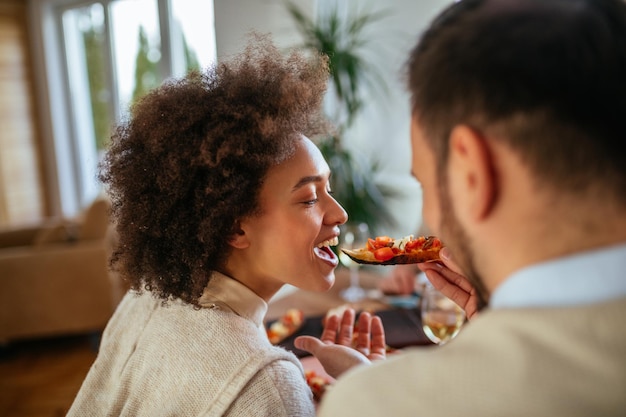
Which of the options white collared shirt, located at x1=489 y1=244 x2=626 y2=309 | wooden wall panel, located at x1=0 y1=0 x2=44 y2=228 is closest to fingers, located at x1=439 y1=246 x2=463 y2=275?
white collared shirt, located at x1=489 y1=244 x2=626 y2=309

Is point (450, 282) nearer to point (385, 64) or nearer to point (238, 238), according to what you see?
point (238, 238)

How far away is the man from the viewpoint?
60 centimetres

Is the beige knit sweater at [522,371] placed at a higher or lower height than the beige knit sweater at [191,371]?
higher

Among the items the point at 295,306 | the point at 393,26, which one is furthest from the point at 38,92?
the point at 295,306

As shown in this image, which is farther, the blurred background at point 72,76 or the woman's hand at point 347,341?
the blurred background at point 72,76

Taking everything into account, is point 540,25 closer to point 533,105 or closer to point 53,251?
point 533,105

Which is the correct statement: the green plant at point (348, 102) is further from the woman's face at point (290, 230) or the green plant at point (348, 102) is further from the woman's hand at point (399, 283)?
the woman's face at point (290, 230)

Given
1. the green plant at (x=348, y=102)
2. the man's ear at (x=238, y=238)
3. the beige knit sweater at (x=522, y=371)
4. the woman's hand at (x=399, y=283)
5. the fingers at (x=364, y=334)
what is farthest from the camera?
the green plant at (x=348, y=102)

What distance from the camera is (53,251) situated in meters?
4.35

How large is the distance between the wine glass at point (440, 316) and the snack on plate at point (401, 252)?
7.2 inches

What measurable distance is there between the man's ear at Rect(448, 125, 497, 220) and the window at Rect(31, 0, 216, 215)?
6024 mm

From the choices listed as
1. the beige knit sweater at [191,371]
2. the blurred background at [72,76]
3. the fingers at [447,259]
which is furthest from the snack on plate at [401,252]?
the blurred background at [72,76]

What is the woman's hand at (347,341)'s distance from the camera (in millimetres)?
1186

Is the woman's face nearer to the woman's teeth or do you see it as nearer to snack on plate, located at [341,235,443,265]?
the woman's teeth
